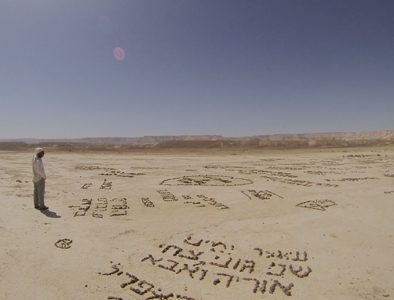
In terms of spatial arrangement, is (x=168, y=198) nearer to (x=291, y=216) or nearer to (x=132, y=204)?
(x=132, y=204)

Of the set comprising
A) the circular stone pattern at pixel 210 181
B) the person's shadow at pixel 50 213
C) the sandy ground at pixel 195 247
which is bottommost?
the sandy ground at pixel 195 247

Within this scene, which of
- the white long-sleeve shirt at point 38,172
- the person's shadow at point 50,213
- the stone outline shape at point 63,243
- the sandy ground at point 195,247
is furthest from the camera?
the white long-sleeve shirt at point 38,172

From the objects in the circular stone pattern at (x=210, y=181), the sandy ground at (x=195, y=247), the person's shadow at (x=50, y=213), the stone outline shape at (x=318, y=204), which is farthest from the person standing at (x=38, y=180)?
the stone outline shape at (x=318, y=204)

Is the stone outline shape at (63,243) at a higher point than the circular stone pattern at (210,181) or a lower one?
lower

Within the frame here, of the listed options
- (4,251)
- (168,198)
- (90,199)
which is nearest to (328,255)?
(168,198)

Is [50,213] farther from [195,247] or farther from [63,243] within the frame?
[195,247]

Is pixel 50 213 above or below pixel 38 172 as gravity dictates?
below

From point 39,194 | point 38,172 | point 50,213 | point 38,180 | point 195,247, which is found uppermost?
point 38,172

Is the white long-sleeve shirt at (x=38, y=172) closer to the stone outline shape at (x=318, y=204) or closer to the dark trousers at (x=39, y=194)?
the dark trousers at (x=39, y=194)

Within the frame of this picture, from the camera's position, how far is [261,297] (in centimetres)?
518

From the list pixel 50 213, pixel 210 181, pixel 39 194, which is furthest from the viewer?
pixel 210 181

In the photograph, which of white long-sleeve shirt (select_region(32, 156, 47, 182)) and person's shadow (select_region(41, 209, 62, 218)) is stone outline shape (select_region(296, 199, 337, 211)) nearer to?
person's shadow (select_region(41, 209, 62, 218))

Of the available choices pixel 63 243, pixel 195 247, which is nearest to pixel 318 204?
pixel 195 247

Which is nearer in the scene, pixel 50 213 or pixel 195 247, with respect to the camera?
pixel 195 247
